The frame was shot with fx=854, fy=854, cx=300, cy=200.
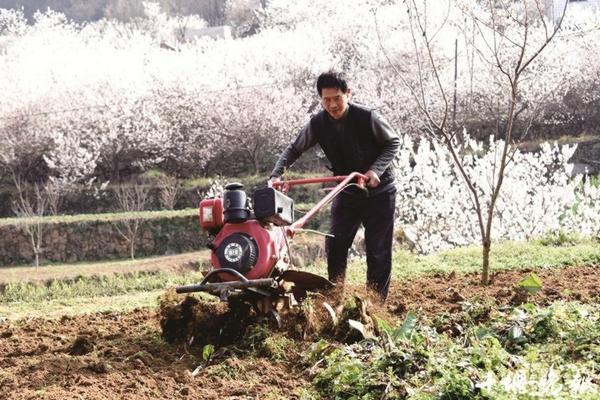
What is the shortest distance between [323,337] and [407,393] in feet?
4.58

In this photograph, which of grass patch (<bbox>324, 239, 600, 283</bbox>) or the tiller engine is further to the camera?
grass patch (<bbox>324, 239, 600, 283</bbox>)

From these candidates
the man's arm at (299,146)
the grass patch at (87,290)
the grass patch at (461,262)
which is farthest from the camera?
the grass patch at (87,290)

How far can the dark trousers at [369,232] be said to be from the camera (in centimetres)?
614

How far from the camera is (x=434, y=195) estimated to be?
16.3 metres

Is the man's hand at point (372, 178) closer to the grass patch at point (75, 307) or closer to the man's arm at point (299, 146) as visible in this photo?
the man's arm at point (299, 146)

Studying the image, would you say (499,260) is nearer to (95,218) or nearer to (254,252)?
(254,252)

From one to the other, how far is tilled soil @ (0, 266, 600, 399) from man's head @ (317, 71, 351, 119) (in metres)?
1.25

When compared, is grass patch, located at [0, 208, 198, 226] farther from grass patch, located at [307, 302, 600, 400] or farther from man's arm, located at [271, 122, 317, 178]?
grass patch, located at [307, 302, 600, 400]

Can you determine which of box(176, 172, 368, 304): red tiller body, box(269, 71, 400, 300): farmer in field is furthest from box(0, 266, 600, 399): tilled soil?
box(176, 172, 368, 304): red tiller body

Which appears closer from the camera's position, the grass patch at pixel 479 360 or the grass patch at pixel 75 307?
the grass patch at pixel 479 360

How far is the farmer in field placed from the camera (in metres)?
5.93

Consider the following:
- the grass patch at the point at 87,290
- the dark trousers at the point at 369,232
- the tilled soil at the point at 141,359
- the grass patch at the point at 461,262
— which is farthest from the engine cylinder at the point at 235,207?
the grass patch at the point at 87,290

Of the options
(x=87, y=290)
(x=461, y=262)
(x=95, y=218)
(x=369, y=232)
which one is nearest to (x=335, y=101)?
(x=369, y=232)

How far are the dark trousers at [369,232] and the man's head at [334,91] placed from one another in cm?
70
